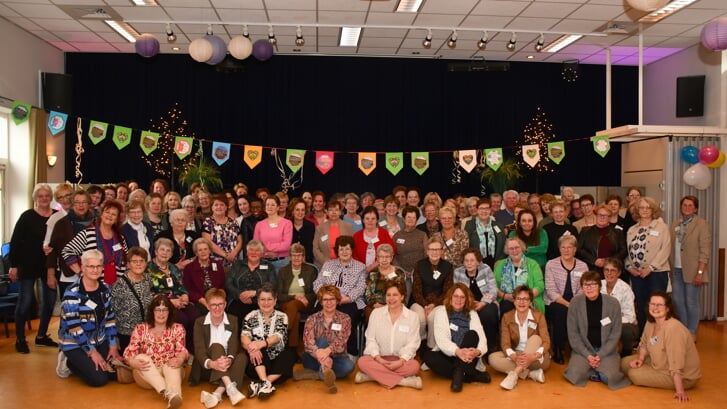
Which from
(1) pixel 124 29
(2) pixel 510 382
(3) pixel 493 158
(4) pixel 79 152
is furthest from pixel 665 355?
(4) pixel 79 152

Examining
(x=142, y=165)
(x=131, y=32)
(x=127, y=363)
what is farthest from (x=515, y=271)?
(x=142, y=165)

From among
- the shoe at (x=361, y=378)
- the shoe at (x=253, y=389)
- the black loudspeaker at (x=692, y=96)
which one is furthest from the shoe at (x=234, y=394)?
the black loudspeaker at (x=692, y=96)

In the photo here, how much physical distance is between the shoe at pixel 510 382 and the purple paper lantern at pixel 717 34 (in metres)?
3.62

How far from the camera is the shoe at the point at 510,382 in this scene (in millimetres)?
4926

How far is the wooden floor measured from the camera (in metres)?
4.57

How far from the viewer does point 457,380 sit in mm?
4934

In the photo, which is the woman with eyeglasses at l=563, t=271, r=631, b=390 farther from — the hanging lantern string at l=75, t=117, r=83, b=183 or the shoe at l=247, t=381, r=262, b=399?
the hanging lantern string at l=75, t=117, r=83, b=183

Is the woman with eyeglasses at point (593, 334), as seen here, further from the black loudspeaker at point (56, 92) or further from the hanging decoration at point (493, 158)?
the black loudspeaker at point (56, 92)

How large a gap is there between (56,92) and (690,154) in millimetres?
8168

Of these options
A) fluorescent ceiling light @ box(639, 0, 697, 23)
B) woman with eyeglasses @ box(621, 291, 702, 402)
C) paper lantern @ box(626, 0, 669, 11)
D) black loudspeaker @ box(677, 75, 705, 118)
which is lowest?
woman with eyeglasses @ box(621, 291, 702, 402)

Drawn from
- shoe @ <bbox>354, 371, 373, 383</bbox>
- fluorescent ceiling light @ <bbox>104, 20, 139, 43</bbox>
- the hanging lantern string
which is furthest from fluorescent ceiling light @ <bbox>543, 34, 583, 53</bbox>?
the hanging lantern string

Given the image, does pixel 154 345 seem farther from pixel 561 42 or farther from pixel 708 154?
pixel 561 42

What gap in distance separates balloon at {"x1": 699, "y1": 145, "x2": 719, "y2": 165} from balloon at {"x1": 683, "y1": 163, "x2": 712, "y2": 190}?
3.1 inches

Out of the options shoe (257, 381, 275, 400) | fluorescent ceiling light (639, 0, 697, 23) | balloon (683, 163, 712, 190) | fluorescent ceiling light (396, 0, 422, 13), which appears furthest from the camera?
balloon (683, 163, 712, 190)
